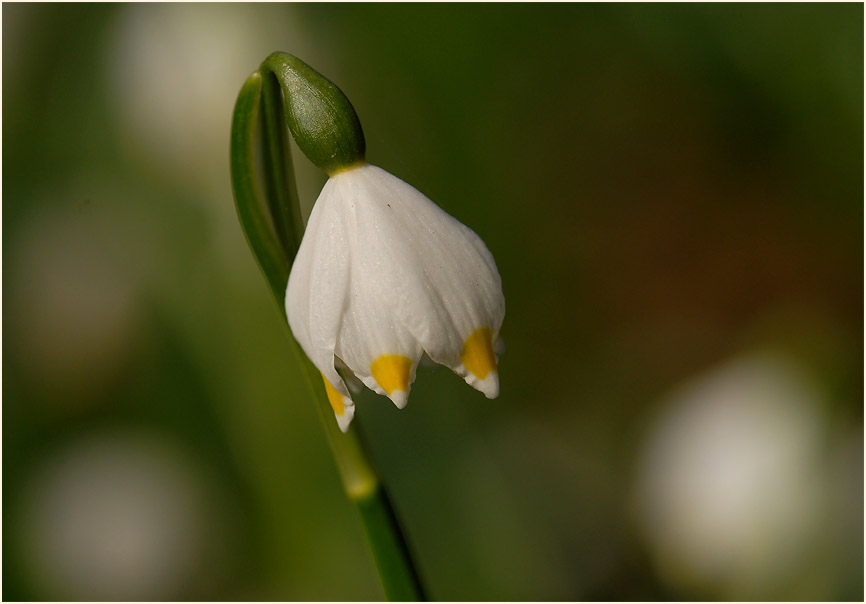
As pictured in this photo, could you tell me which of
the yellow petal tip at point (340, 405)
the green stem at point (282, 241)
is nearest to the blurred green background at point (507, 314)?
the green stem at point (282, 241)

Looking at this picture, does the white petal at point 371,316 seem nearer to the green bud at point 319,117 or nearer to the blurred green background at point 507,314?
the green bud at point 319,117

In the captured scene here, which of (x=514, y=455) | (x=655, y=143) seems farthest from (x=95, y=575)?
(x=655, y=143)

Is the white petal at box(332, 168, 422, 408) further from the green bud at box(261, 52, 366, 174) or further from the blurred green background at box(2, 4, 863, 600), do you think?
the blurred green background at box(2, 4, 863, 600)

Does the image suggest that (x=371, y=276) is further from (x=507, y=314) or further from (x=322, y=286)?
(x=507, y=314)

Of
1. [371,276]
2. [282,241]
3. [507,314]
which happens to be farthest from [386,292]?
[507,314]

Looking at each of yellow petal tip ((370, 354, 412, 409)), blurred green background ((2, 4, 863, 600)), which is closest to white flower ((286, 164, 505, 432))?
yellow petal tip ((370, 354, 412, 409))

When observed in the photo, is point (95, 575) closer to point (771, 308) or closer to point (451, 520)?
point (451, 520)

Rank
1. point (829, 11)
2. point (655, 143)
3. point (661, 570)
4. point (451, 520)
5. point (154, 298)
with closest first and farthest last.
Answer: point (451, 520)
point (661, 570)
point (154, 298)
point (829, 11)
point (655, 143)
